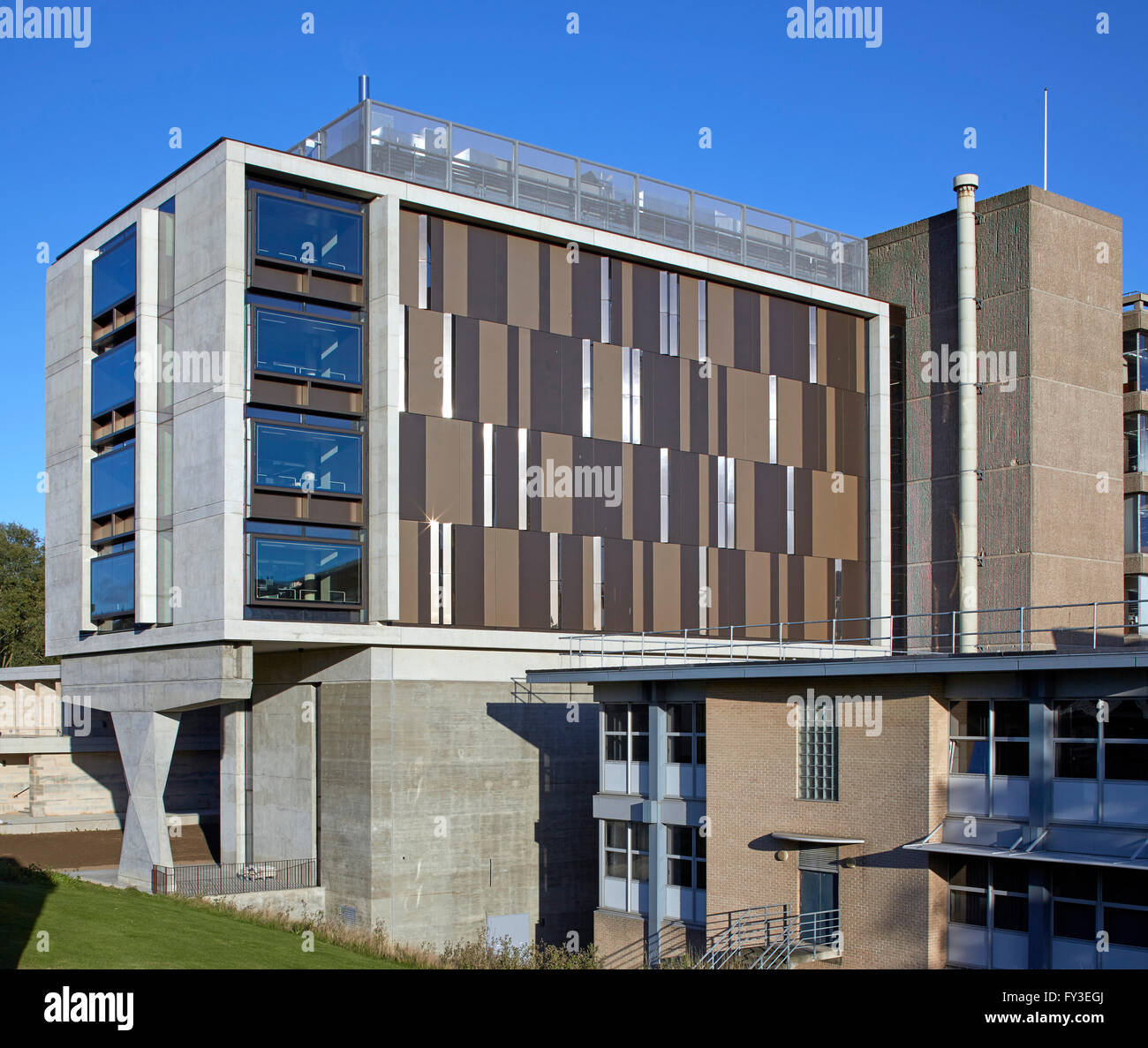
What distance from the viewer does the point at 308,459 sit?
36.6 metres

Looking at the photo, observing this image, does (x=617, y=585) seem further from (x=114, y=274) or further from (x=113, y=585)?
(x=114, y=274)

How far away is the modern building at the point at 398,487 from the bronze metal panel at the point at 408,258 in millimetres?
86

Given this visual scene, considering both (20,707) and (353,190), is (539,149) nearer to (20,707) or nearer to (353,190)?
(353,190)

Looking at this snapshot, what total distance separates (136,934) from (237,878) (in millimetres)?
12265

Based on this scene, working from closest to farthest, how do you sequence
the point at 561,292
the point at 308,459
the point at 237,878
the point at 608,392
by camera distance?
→ the point at 308,459
the point at 237,878
the point at 561,292
the point at 608,392

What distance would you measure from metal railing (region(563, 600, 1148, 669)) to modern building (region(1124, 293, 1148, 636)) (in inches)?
44.4

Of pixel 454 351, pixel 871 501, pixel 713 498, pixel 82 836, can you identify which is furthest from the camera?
pixel 82 836

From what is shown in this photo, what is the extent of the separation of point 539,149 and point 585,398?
8.53m

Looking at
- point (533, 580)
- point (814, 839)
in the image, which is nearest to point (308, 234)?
point (533, 580)

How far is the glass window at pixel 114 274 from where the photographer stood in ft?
133

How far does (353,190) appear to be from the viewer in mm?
37531

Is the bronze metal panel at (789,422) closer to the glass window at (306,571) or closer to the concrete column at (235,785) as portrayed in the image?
the glass window at (306,571)
